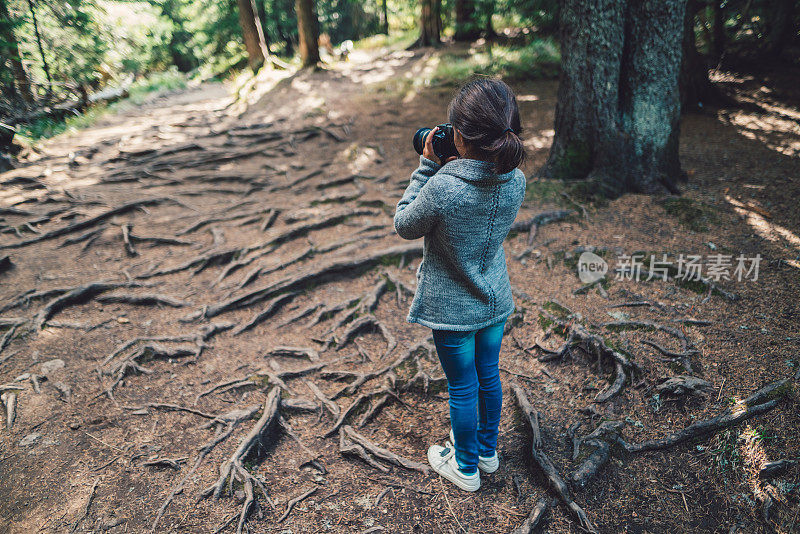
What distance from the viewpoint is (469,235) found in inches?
74.2

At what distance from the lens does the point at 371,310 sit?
14.4 ft

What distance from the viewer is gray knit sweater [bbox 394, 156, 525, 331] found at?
179 cm

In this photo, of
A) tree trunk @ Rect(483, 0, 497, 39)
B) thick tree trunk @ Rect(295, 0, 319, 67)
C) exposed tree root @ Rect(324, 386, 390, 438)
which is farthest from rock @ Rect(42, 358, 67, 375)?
tree trunk @ Rect(483, 0, 497, 39)

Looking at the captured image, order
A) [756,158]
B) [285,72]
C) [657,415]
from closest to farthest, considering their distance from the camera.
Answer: [657,415] < [756,158] < [285,72]

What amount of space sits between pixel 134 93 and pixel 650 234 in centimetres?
1977

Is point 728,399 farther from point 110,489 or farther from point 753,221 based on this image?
point 110,489

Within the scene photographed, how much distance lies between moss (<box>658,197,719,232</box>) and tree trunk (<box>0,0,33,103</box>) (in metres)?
12.1

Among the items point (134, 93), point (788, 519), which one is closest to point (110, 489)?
point (788, 519)

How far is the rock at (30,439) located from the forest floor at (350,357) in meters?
0.01

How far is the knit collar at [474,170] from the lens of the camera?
1.76 meters

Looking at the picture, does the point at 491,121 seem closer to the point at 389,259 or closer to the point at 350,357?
the point at 350,357

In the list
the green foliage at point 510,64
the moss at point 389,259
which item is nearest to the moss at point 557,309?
the moss at point 389,259

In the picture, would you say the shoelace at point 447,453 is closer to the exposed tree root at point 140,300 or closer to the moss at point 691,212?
the exposed tree root at point 140,300

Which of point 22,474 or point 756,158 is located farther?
point 756,158
